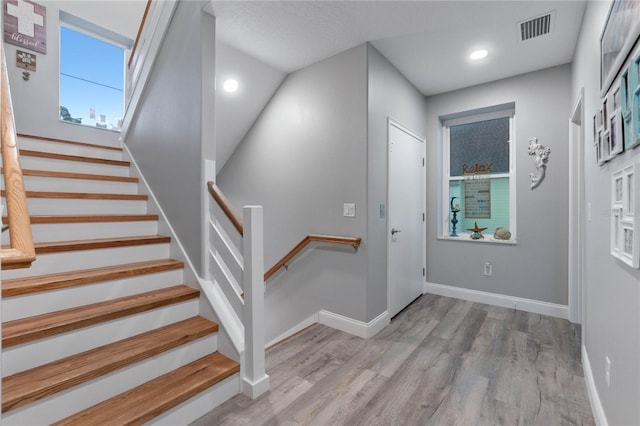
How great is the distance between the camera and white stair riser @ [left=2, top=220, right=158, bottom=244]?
81.4 inches

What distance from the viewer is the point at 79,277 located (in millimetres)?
1815

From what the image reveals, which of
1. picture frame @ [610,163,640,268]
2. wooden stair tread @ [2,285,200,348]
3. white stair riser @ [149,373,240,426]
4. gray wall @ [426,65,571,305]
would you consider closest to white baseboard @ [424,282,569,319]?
gray wall @ [426,65,571,305]

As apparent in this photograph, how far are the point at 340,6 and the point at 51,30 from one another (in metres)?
3.78

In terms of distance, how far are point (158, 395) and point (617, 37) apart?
2741 mm

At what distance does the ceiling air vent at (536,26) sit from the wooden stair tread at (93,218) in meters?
3.49

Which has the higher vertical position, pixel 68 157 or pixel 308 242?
pixel 68 157

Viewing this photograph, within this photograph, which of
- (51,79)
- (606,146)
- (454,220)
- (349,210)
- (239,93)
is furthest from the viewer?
(454,220)

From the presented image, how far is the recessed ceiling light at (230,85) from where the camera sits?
3.15 meters

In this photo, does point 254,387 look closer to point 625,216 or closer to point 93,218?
point 93,218

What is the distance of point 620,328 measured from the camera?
1284 millimetres

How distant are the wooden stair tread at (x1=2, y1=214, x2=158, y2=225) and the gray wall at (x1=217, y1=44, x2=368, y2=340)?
1.34 meters

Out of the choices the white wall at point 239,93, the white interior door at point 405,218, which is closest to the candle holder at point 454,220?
the white interior door at point 405,218

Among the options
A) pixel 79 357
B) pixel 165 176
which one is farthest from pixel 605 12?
pixel 79 357

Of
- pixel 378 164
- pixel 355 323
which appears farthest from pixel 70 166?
pixel 355 323
